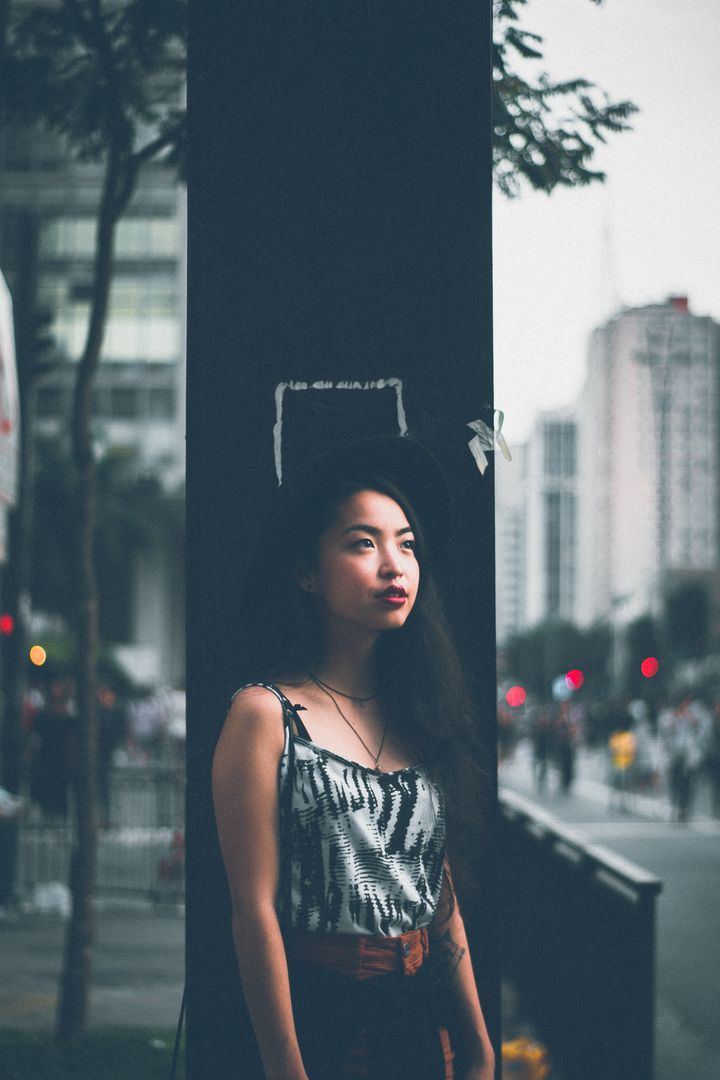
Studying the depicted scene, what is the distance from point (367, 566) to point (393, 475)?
0.67ft

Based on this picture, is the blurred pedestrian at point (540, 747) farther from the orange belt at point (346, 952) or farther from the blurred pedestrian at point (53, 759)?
the orange belt at point (346, 952)

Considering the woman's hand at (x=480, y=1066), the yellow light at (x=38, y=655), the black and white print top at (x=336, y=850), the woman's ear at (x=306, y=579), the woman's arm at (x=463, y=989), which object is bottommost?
the yellow light at (x=38, y=655)

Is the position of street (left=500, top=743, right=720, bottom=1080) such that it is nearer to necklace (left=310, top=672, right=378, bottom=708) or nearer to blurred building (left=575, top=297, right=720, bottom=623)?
necklace (left=310, top=672, right=378, bottom=708)

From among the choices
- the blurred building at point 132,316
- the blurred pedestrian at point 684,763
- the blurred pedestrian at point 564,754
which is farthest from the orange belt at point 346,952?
the blurred building at point 132,316

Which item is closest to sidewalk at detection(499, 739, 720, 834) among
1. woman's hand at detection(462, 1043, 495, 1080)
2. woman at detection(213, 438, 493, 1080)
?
woman's hand at detection(462, 1043, 495, 1080)

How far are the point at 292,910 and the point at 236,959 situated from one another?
0.27m

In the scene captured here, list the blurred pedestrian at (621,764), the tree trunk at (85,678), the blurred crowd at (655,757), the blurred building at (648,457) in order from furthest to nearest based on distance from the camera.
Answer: the blurred building at (648,457), the blurred pedestrian at (621,764), the blurred crowd at (655,757), the tree trunk at (85,678)

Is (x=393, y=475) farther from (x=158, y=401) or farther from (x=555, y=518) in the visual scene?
(x=555, y=518)

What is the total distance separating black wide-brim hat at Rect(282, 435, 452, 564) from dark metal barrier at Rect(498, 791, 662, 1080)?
1708mm

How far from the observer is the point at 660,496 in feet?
414

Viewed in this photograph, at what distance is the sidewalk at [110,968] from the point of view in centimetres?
740

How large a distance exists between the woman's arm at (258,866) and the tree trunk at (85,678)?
4083 millimetres

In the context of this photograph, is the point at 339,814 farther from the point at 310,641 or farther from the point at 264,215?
the point at 264,215

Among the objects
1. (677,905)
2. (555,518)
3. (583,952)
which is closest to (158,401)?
(677,905)
